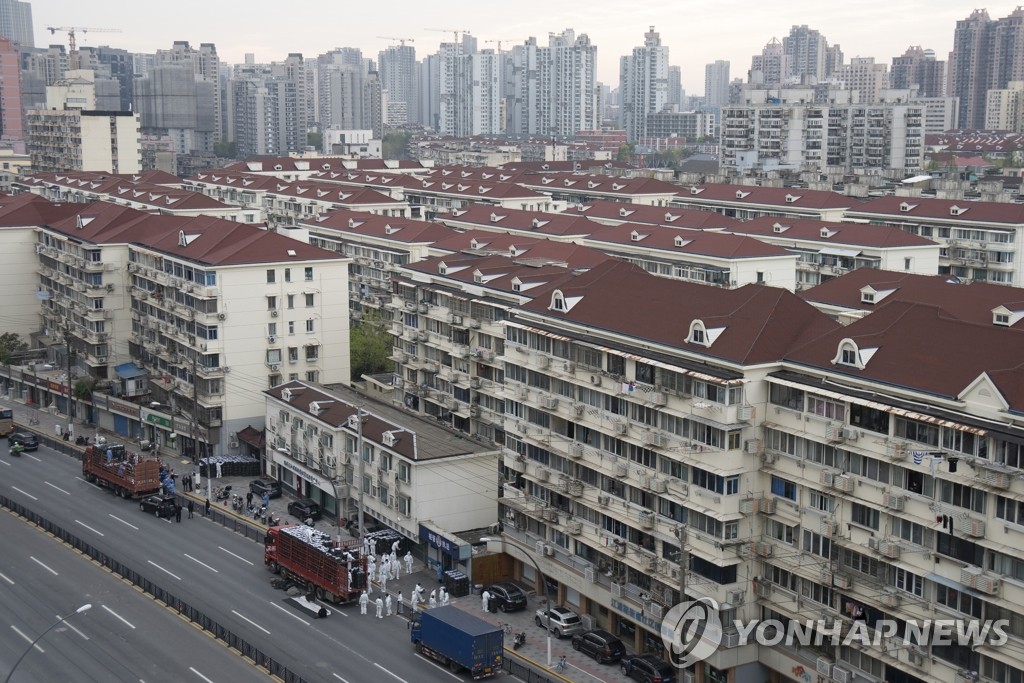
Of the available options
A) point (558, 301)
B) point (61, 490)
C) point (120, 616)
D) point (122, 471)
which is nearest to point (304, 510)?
point (122, 471)

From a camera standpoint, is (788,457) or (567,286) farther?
(567,286)

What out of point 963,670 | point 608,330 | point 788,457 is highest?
point 608,330

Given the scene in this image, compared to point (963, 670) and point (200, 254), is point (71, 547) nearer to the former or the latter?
point (200, 254)

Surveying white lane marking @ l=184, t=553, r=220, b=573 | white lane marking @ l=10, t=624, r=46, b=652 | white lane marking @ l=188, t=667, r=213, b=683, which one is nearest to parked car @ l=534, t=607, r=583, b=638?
white lane marking @ l=188, t=667, r=213, b=683

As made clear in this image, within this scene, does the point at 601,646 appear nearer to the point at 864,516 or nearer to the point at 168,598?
the point at 864,516

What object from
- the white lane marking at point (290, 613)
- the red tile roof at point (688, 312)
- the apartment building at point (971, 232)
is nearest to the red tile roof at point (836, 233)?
the apartment building at point (971, 232)

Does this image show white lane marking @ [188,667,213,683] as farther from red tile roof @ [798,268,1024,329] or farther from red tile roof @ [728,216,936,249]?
red tile roof @ [728,216,936,249]

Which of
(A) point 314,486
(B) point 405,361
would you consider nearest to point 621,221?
(B) point 405,361

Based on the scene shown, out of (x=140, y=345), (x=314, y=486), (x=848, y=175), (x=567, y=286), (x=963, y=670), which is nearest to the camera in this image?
(x=963, y=670)

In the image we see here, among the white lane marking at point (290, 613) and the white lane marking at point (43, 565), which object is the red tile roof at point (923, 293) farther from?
the white lane marking at point (43, 565)
